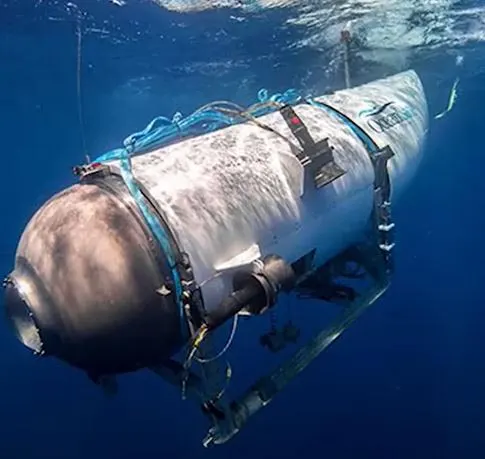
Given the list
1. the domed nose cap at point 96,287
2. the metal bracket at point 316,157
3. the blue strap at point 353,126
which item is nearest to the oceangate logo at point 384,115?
the blue strap at point 353,126

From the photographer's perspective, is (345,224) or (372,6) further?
(372,6)

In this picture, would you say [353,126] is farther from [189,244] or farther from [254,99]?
[254,99]

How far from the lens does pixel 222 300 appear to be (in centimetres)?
334

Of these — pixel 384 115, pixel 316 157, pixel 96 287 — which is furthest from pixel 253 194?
pixel 384 115

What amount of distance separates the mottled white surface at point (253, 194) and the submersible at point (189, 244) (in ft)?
0.03

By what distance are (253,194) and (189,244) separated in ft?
2.43

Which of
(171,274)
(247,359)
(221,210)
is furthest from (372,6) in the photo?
(247,359)

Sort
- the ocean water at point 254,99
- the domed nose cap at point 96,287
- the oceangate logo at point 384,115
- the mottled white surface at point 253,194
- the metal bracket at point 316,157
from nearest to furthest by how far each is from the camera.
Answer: the domed nose cap at point 96,287
the mottled white surface at point 253,194
the metal bracket at point 316,157
the oceangate logo at point 384,115
the ocean water at point 254,99

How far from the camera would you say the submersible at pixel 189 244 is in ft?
9.98

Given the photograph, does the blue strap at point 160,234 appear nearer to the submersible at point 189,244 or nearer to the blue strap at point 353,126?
the submersible at point 189,244

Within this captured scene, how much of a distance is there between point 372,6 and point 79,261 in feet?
31.9

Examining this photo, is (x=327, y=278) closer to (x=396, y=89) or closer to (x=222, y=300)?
(x=222, y=300)

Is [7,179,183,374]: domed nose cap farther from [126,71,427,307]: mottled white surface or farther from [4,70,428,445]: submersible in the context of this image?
[126,71,427,307]: mottled white surface

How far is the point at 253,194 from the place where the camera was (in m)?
3.72
